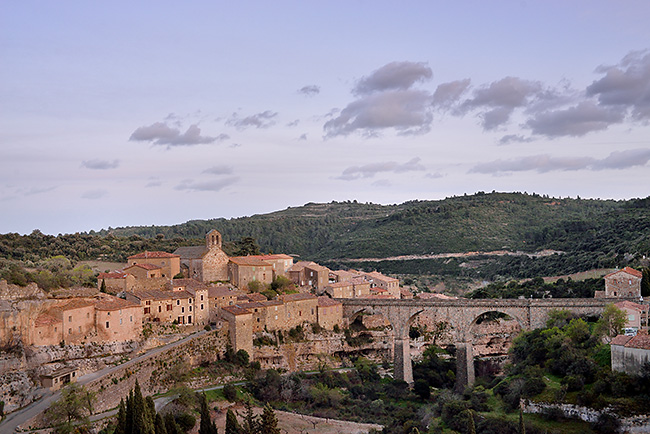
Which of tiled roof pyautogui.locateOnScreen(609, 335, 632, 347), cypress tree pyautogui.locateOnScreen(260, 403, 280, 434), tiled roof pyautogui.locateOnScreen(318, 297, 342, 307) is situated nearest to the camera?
cypress tree pyautogui.locateOnScreen(260, 403, 280, 434)

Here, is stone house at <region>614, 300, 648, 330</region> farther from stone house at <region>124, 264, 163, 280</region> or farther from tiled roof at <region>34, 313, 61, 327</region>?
tiled roof at <region>34, 313, 61, 327</region>

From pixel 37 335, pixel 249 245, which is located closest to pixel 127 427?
pixel 37 335

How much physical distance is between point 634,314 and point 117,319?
94.5 ft

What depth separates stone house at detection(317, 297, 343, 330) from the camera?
48.0 m

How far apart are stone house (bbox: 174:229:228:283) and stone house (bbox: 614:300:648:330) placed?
1025 inches

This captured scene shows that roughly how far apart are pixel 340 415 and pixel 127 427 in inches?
600

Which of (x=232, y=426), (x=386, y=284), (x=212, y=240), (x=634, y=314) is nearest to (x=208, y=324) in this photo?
(x=212, y=240)

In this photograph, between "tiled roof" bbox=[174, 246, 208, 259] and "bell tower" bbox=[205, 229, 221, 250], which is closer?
"tiled roof" bbox=[174, 246, 208, 259]

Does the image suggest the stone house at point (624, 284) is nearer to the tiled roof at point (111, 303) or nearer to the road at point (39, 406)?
the road at point (39, 406)

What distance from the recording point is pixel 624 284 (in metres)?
44.0

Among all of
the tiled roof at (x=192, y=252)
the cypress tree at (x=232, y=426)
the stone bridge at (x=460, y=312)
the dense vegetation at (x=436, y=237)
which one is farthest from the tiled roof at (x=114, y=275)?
the stone bridge at (x=460, y=312)

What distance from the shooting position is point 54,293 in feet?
114

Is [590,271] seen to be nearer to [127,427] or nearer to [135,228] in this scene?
[127,427]

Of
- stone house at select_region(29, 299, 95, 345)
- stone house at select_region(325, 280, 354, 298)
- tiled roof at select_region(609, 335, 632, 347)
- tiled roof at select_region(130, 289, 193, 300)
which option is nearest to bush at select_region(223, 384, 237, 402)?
tiled roof at select_region(130, 289, 193, 300)
